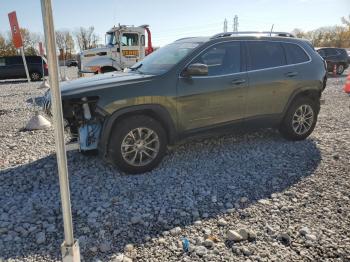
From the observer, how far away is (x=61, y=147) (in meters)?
1.78

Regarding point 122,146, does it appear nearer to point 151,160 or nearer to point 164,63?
point 151,160

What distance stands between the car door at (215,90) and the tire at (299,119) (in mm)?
1089

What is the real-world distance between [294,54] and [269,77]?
82cm

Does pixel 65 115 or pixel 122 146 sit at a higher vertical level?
pixel 65 115

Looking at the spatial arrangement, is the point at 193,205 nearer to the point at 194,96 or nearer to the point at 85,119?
the point at 194,96

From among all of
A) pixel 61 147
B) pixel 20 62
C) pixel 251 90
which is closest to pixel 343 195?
pixel 251 90

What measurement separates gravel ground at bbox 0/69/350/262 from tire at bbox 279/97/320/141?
254mm

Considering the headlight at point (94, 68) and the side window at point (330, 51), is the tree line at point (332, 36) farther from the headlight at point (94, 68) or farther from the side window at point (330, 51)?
the headlight at point (94, 68)

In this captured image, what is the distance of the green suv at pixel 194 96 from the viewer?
160 inches

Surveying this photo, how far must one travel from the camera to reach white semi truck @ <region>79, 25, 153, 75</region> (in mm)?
13797

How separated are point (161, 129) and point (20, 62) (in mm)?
19730

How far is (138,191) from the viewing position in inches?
151

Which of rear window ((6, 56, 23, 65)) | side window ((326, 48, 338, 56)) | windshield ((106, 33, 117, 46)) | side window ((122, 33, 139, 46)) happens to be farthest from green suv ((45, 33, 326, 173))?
rear window ((6, 56, 23, 65))

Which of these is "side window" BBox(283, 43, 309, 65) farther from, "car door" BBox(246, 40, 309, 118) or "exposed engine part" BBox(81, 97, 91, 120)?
"exposed engine part" BBox(81, 97, 91, 120)
